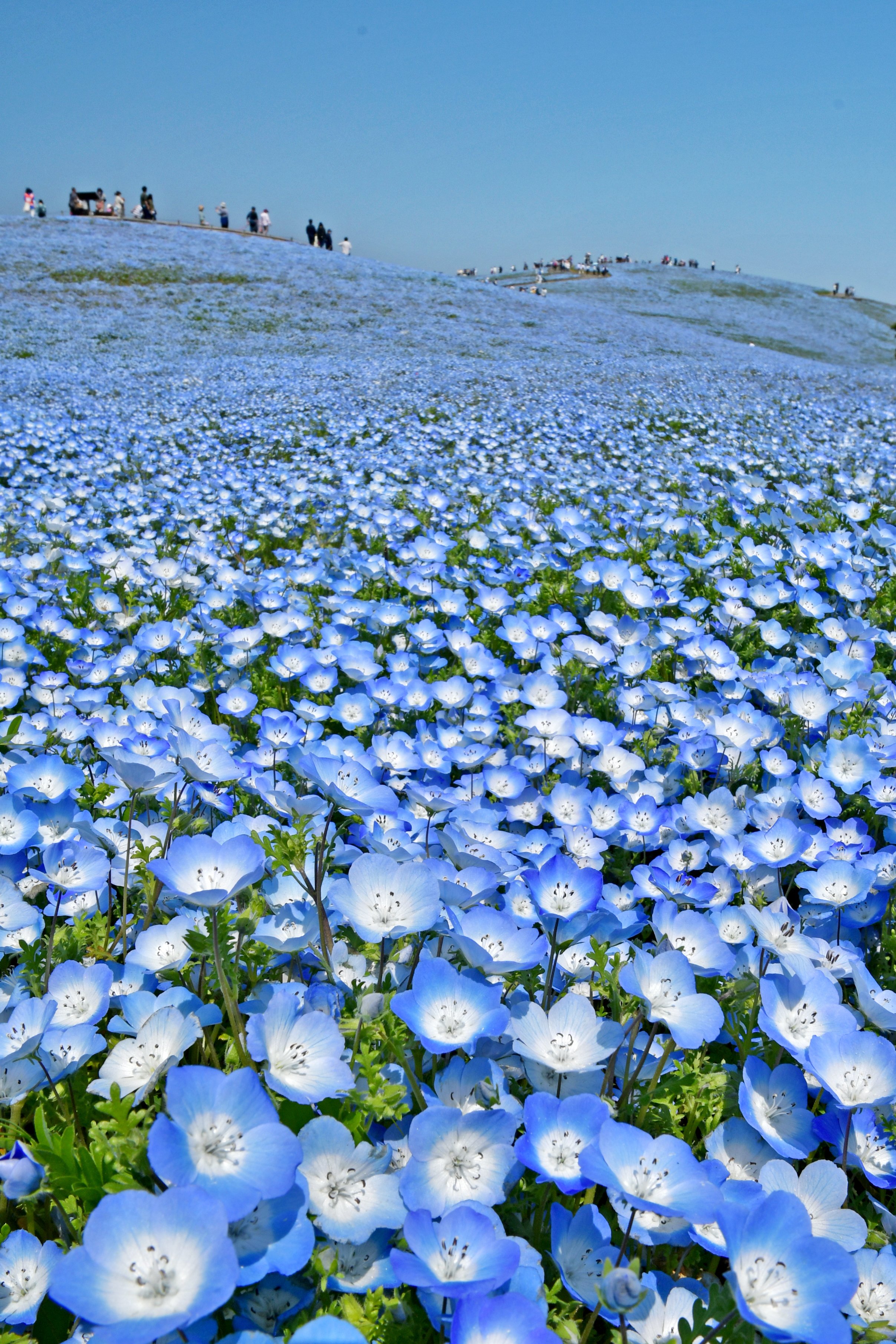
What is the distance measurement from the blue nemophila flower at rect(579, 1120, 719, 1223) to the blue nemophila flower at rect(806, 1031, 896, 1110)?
30 centimetres

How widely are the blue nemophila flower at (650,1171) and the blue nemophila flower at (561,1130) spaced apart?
0.04m

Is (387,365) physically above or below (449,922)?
above

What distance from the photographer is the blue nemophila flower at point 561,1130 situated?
1155 mm

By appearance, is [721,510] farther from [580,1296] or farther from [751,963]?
[580,1296]

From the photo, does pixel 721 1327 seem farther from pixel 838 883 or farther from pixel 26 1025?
pixel 838 883

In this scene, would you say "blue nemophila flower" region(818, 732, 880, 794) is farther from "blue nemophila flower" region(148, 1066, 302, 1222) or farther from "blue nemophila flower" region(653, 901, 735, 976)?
"blue nemophila flower" region(148, 1066, 302, 1222)

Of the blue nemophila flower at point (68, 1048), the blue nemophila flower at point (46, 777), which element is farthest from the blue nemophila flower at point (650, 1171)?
the blue nemophila flower at point (46, 777)

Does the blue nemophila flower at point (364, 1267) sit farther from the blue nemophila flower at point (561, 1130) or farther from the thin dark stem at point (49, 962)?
the thin dark stem at point (49, 962)

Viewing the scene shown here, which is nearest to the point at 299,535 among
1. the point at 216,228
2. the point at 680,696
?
the point at 680,696

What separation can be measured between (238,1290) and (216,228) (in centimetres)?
4607

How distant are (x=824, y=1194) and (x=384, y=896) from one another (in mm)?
837

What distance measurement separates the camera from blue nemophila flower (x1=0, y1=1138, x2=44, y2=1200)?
108 cm

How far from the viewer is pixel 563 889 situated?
1.64 meters

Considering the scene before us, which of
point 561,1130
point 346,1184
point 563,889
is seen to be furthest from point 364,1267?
point 563,889
